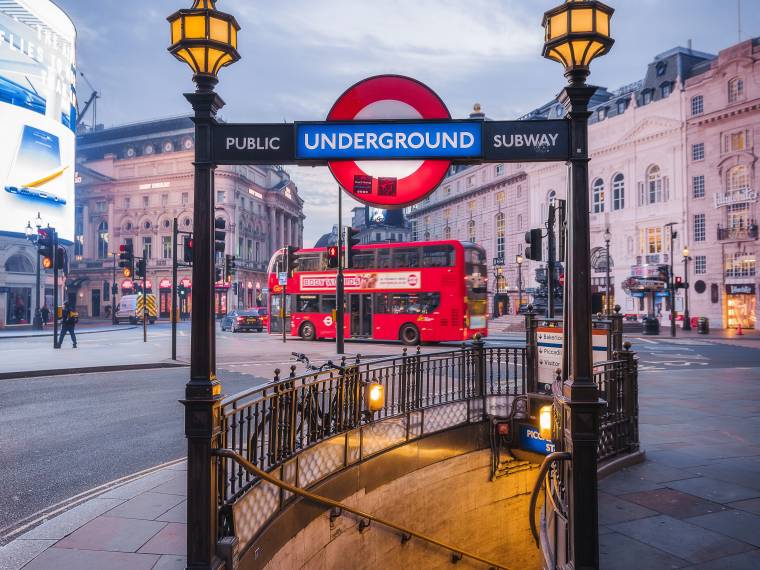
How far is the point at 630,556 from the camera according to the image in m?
4.27

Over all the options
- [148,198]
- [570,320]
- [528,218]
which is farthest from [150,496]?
[148,198]

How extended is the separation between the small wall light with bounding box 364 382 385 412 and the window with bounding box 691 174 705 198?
44.3 m

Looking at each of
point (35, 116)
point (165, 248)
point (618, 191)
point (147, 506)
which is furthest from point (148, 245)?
point (147, 506)

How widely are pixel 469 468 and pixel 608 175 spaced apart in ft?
158

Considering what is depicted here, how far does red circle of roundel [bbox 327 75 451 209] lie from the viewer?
11.9ft

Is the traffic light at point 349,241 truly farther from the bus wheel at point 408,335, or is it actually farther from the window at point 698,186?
the window at point 698,186

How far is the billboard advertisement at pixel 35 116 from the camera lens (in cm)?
3183

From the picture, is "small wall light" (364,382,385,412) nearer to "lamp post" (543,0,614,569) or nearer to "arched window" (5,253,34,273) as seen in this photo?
"lamp post" (543,0,614,569)

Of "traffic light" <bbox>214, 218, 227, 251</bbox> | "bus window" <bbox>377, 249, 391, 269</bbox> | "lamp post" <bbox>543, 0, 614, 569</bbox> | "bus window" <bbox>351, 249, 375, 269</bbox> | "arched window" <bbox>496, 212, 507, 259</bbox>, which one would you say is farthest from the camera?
"arched window" <bbox>496, 212, 507, 259</bbox>

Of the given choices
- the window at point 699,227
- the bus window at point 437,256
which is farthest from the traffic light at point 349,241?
the window at point 699,227

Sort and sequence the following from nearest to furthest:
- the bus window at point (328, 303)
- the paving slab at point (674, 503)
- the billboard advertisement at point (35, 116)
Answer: the paving slab at point (674, 503) → the bus window at point (328, 303) → the billboard advertisement at point (35, 116)

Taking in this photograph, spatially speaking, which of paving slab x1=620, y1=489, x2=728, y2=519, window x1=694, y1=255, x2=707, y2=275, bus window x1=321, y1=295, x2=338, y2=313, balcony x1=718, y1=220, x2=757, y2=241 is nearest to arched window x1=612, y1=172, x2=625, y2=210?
window x1=694, y1=255, x2=707, y2=275

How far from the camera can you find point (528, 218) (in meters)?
60.9

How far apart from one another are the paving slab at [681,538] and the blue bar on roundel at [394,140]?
3.57 meters
